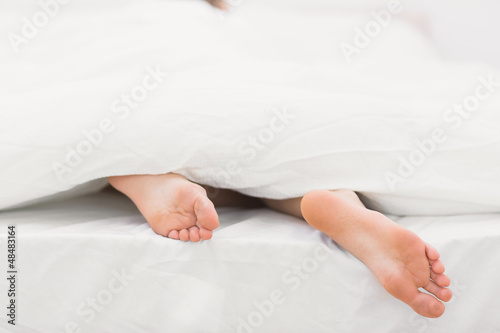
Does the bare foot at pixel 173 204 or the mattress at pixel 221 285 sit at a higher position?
the bare foot at pixel 173 204

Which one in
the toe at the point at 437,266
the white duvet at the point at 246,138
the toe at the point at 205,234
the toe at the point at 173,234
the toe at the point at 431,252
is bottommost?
the toe at the point at 173,234

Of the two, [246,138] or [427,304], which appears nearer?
[427,304]

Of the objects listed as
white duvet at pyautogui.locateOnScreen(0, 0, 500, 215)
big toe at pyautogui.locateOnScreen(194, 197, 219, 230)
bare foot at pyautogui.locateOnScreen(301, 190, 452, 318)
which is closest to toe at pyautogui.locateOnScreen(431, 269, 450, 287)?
bare foot at pyautogui.locateOnScreen(301, 190, 452, 318)

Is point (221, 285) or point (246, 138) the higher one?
point (246, 138)

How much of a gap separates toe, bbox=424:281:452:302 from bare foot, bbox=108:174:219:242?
0.86 feet

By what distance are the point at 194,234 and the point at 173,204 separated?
0.06m

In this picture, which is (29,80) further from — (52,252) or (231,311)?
(231,311)

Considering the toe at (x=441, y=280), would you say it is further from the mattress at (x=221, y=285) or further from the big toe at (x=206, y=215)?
the big toe at (x=206, y=215)

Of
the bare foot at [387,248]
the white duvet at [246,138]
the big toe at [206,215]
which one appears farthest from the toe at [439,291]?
the big toe at [206,215]

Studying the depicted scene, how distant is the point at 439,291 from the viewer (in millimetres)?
542

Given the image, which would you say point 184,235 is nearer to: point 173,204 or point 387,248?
point 173,204

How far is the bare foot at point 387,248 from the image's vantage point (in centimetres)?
53

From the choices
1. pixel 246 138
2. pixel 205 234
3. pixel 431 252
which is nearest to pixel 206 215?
pixel 205 234

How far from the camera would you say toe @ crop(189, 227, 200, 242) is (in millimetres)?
572
